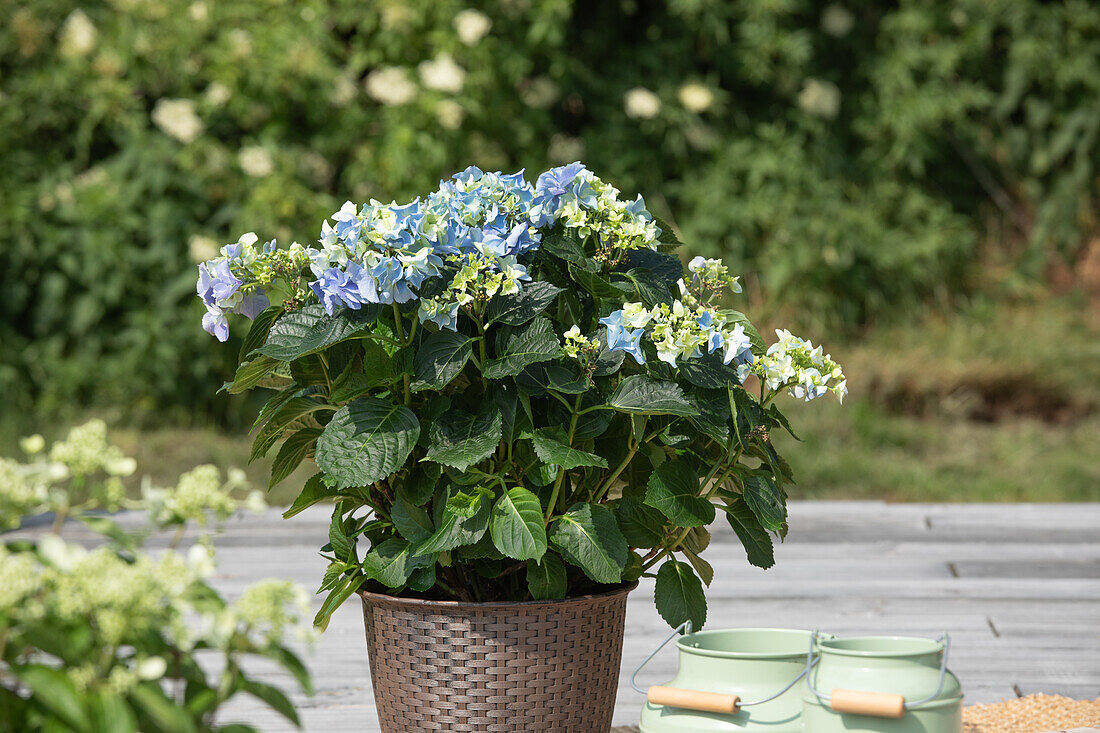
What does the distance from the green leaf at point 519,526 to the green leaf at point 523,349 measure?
0.12 metres

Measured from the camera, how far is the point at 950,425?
3725 mm

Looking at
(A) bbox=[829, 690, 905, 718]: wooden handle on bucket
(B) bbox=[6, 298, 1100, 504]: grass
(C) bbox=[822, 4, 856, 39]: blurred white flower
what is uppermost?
(C) bbox=[822, 4, 856, 39]: blurred white flower

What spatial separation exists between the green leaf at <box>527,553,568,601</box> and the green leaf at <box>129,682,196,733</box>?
522 mm

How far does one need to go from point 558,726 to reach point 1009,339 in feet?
10.6

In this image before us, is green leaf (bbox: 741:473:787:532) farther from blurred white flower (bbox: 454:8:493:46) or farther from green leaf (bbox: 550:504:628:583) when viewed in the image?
blurred white flower (bbox: 454:8:493:46)

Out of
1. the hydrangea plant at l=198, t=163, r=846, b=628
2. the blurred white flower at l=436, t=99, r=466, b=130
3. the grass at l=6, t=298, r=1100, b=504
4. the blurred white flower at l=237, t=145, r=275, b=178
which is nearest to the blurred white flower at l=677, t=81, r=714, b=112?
the blurred white flower at l=436, t=99, r=466, b=130

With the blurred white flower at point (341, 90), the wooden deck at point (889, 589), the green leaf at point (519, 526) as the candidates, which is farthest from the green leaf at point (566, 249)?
the blurred white flower at point (341, 90)

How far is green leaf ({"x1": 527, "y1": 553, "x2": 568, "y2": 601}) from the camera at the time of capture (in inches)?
44.3

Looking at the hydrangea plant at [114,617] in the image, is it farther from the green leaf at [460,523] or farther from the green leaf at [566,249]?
the green leaf at [566,249]

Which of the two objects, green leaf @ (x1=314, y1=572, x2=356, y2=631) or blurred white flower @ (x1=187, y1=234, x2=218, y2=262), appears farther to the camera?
blurred white flower @ (x1=187, y1=234, x2=218, y2=262)

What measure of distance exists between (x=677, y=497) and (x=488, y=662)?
0.82 ft

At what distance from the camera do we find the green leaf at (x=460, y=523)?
3.53 ft

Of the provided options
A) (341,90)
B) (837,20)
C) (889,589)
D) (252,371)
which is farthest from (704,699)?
(837,20)

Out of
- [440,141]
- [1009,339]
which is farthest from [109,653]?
[1009,339]
